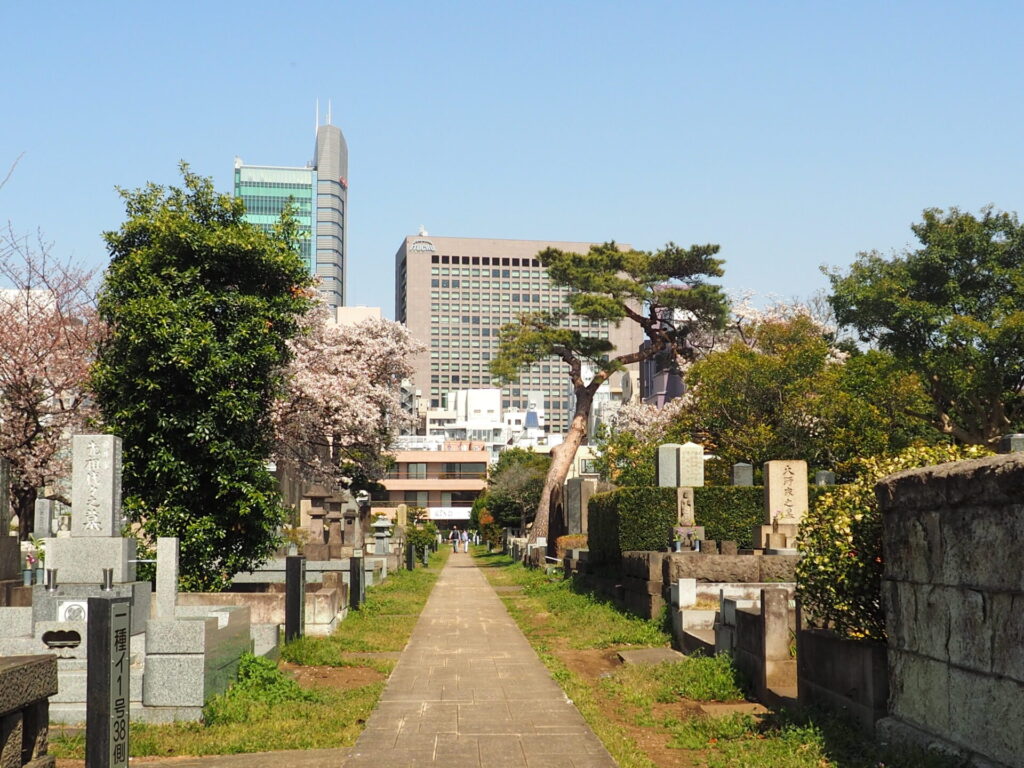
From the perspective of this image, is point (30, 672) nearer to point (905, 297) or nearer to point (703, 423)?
point (703, 423)

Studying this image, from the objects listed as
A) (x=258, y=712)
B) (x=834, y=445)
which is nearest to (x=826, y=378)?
(x=834, y=445)

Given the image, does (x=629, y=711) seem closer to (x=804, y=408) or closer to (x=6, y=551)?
(x=6, y=551)

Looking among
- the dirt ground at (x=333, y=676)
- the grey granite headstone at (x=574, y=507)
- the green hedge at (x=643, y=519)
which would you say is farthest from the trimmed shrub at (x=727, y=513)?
the grey granite headstone at (x=574, y=507)

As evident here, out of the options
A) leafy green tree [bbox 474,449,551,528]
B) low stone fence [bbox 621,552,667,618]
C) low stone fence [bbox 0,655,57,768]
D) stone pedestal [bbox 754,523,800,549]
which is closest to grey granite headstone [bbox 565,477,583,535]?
low stone fence [bbox 621,552,667,618]

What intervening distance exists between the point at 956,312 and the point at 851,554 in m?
33.2

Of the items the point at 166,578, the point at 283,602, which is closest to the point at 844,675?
the point at 166,578

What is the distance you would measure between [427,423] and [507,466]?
10097cm

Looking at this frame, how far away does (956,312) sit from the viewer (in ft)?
129

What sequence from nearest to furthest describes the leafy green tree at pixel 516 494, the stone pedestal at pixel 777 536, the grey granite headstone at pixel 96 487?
1. the grey granite headstone at pixel 96 487
2. the stone pedestal at pixel 777 536
3. the leafy green tree at pixel 516 494

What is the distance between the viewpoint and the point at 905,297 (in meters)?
39.7

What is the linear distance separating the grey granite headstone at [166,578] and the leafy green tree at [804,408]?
86.3ft

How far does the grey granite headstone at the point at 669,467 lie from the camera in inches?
972

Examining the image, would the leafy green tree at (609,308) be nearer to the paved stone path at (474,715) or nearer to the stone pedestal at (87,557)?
the paved stone path at (474,715)

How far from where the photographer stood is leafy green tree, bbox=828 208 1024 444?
3688cm
